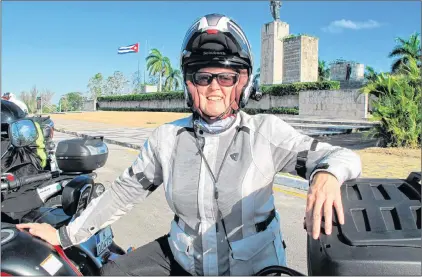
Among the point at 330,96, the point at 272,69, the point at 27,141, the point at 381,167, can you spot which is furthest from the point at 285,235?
the point at 272,69

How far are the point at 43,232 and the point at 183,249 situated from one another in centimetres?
61

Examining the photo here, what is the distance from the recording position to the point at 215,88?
185cm

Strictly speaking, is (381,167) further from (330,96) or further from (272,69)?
(272,69)

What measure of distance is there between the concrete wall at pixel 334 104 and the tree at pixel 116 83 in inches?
2184

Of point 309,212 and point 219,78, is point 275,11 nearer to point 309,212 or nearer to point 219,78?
point 219,78

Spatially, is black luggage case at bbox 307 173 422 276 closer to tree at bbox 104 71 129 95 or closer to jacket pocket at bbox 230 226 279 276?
jacket pocket at bbox 230 226 279 276

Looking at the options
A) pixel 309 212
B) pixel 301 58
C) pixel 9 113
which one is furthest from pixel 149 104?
pixel 309 212

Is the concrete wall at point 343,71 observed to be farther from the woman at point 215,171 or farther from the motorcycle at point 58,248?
the woman at point 215,171

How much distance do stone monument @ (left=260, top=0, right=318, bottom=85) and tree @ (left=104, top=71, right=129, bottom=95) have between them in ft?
154

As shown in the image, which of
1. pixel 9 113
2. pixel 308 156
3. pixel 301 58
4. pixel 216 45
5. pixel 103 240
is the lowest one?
pixel 103 240

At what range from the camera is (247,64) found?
186cm

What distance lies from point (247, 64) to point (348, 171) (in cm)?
67

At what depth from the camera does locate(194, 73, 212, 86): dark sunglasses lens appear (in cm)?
183

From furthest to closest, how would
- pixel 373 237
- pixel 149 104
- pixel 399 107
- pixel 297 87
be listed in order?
pixel 149 104 < pixel 297 87 < pixel 399 107 < pixel 373 237
